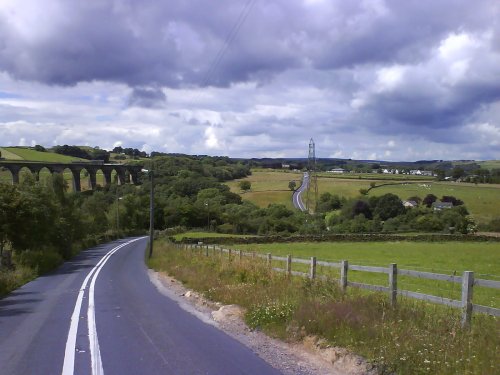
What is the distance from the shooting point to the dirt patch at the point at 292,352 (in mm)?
8016

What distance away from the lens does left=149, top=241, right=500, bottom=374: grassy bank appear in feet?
23.5

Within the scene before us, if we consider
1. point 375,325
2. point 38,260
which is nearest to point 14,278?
point 38,260

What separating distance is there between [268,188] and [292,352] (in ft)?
485

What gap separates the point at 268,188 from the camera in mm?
157125

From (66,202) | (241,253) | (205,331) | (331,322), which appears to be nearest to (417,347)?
(331,322)

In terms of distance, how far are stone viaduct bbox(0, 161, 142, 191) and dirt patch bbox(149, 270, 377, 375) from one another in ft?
333

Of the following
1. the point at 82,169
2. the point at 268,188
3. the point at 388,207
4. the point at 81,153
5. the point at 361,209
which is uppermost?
the point at 81,153

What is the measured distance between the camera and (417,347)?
7.71m

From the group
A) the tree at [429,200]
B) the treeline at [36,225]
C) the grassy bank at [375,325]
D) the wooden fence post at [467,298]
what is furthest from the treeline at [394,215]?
the wooden fence post at [467,298]

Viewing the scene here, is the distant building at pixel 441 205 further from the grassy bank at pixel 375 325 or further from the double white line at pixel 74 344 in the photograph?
the double white line at pixel 74 344

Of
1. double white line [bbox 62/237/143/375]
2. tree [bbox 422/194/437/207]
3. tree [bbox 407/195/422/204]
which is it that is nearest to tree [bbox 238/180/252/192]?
tree [bbox 407/195/422/204]

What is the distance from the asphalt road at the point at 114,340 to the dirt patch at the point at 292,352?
274 mm

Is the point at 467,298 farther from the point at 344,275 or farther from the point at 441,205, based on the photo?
the point at 441,205

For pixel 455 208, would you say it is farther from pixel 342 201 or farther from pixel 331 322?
pixel 331 322
